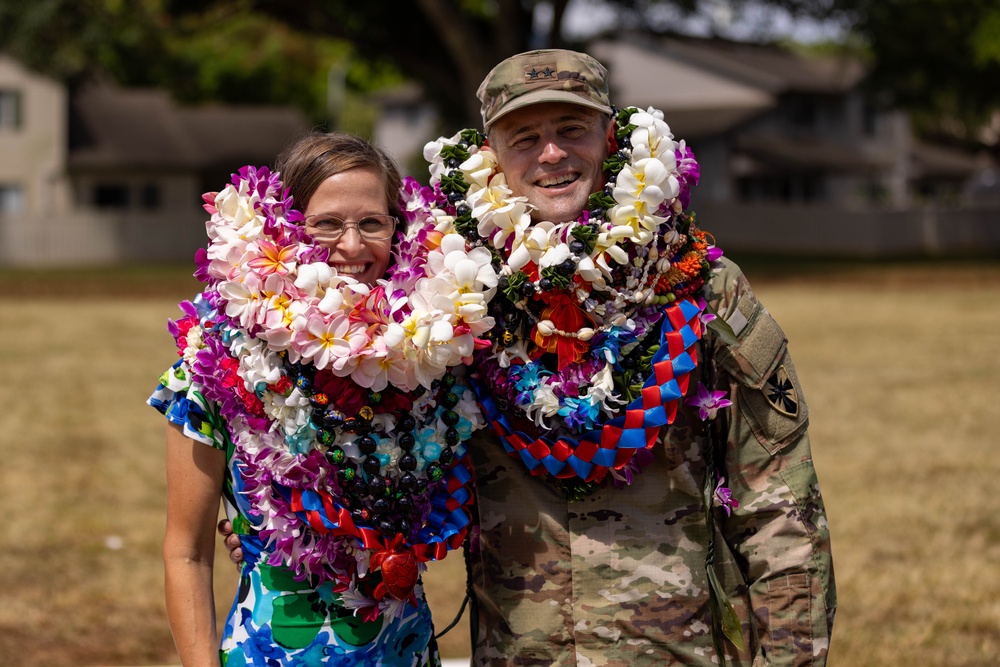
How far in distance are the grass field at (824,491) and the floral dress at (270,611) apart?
8.54 ft

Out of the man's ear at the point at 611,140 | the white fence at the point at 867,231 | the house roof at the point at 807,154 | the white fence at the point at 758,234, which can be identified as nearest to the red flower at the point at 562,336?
the man's ear at the point at 611,140

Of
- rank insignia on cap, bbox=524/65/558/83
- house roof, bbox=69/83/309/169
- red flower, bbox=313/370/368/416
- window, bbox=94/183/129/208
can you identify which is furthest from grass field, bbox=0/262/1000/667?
window, bbox=94/183/129/208

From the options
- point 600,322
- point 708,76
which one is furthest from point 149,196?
point 600,322

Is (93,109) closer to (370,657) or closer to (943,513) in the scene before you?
(943,513)

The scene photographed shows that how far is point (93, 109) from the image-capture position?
39375 millimetres

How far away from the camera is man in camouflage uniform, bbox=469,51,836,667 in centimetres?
265

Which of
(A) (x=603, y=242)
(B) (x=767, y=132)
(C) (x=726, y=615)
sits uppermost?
(B) (x=767, y=132)

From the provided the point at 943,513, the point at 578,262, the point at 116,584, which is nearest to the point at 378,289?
the point at 578,262

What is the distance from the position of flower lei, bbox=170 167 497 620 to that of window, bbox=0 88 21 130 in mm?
34982

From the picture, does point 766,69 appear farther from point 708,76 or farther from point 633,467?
point 633,467

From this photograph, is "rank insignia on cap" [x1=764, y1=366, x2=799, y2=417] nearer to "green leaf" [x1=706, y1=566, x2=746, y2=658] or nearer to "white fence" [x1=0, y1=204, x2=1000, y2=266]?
"green leaf" [x1=706, y1=566, x2=746, y2=658]

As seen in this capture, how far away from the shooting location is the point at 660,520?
270cm

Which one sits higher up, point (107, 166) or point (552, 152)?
point (107, 166)

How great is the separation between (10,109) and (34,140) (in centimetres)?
108
